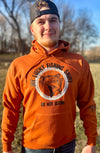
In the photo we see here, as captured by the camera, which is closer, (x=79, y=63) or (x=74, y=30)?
(x=79, y=63)

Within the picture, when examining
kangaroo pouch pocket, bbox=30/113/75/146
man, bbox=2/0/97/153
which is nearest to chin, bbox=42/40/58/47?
man, bbox=2/0/97/153

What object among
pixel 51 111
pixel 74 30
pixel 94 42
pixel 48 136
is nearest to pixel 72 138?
pixel 48 136

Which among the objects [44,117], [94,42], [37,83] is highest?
[94,42]

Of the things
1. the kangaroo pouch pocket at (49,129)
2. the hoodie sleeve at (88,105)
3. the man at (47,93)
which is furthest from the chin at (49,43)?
the kangaroo pouch pocket at (49,129)

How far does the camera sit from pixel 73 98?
1218mm

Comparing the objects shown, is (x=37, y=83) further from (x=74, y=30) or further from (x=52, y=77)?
(x=74, y=30)

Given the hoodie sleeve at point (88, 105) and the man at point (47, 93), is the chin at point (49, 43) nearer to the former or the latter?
the man at point (47, 93)

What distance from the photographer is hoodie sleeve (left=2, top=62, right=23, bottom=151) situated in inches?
47.3

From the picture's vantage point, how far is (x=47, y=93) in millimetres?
1162

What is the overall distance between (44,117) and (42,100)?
0.14 meters

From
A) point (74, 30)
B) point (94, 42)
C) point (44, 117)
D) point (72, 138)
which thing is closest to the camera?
point (44, 117)

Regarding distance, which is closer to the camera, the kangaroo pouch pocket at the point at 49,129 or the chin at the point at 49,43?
the kangaroo pouch pocket at the point at 49,129

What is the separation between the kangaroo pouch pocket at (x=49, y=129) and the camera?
1.14 m

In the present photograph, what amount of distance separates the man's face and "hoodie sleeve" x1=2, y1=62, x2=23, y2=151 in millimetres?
364
